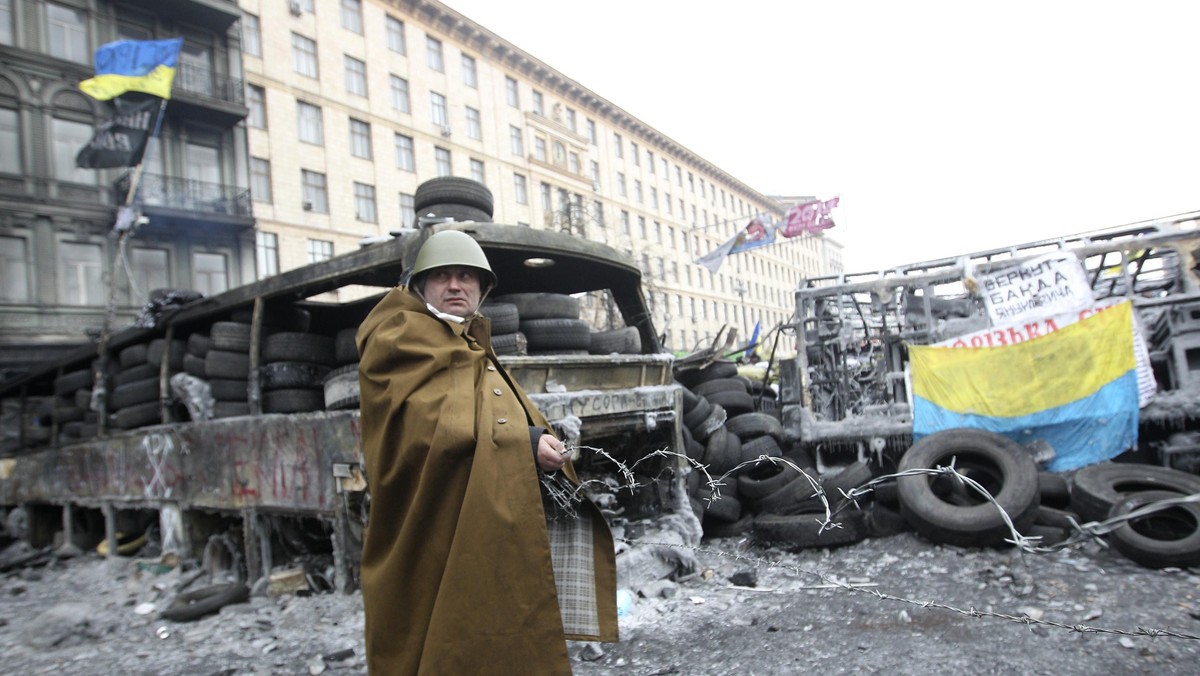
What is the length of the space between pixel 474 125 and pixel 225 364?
29.2m

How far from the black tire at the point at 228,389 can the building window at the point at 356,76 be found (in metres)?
24.5

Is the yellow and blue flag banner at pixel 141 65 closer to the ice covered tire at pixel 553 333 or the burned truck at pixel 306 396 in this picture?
the burned truck at pixel 306 396

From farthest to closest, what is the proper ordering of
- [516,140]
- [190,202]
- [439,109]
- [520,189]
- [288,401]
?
[516,140] → [520,189] → [439,109] → [190,202] → [288,401]

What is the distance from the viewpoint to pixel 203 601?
205 inches

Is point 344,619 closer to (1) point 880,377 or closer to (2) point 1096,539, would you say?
(2) point 1096,539

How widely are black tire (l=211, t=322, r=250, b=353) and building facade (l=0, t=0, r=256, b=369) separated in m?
13.3

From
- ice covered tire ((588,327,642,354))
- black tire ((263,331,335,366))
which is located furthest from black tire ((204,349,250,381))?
ice covered tire ((588,327,642,354))

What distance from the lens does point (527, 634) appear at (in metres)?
1.85

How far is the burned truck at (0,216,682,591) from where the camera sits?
15.6ft

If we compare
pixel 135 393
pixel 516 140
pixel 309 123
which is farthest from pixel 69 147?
pixel 516 140

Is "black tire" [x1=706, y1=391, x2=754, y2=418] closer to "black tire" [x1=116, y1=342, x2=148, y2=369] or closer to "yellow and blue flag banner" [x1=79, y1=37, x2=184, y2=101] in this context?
"black tire" [x1=116, y1=342, x2=148, y2=369]

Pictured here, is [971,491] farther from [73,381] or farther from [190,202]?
[190,202]

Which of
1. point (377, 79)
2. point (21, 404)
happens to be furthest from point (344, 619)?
point (377, 79)

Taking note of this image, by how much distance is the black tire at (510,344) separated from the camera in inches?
188
